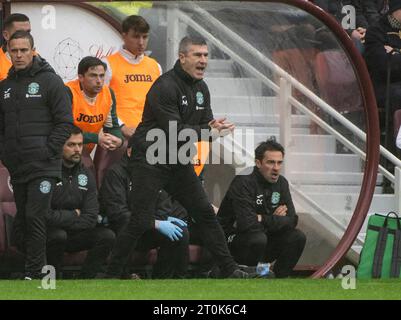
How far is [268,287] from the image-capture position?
1080 cm

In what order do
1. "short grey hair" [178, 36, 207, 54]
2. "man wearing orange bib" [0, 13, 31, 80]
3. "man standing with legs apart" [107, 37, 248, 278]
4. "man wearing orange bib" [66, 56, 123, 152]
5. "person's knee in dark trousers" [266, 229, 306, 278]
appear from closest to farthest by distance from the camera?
"man standing with legs apart" [107, 37, 248, 278]
"short grey hair" [178, 36, 207, 54]
"man wearing orange bib" [0, 13, 31, 80]
"person's knee in dark trousers" [266, 229, 306, 278]
"man wearing orange bib" [66, 56, 123, 152]

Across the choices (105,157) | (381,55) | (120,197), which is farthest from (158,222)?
(381,55)

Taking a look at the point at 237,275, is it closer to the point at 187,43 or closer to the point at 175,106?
the point at 175,106

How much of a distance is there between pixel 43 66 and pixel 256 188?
197 centimetres

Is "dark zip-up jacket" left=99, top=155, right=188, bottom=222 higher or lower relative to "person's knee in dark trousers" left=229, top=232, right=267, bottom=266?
higher

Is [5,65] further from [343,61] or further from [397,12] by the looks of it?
[397,12]

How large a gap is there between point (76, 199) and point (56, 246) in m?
0.44

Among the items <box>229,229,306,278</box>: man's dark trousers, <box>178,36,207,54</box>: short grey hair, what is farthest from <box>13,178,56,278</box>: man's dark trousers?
<box>229,229,306,278</box>: man's dark trousers

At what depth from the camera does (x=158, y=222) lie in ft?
39.3

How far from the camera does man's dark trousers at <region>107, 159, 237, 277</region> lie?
11.7 metres

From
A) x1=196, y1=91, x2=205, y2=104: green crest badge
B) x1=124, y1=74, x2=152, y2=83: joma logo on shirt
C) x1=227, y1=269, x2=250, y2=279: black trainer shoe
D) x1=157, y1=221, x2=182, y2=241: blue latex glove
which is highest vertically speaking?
x1=124, y1=74, x2=152, y2=83: joma logo on shirt

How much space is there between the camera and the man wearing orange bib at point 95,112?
487 inches

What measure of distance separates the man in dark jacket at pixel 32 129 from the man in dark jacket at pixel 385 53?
3466mm

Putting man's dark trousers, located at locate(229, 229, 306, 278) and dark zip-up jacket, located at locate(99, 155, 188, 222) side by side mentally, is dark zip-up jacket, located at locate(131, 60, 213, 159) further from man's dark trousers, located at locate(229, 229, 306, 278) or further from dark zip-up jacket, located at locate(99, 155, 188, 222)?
man's dark trousers, located at locate(229, 229, 306, 278)
